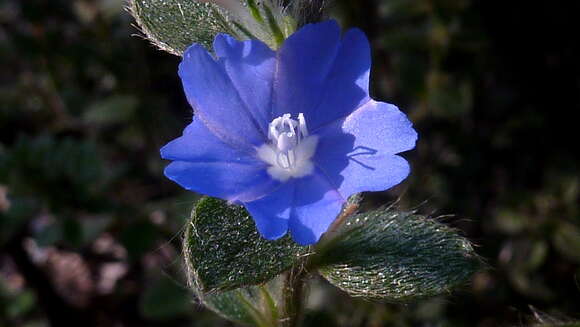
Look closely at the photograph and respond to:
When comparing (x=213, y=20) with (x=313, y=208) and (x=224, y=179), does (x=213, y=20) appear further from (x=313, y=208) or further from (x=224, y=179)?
(x=313, y=208)

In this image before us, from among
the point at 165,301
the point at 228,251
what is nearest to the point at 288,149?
the point at 228,251

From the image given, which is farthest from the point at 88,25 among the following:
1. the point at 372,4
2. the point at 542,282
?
the point at 542,282

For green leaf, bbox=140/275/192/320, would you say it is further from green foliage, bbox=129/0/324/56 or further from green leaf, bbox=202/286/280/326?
green foliage, bbox=129/0/324/56

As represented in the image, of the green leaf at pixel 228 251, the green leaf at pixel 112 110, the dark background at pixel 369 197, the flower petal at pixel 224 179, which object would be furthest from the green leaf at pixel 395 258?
the green leaf at pixel 112 110

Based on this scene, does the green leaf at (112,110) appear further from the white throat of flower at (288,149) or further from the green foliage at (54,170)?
the white throat of flower at (288,149)

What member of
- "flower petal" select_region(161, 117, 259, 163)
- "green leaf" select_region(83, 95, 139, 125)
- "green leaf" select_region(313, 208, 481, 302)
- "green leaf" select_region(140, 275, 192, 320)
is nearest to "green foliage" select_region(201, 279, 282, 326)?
"green leaf" select_region(313, 208, 481, 302)
